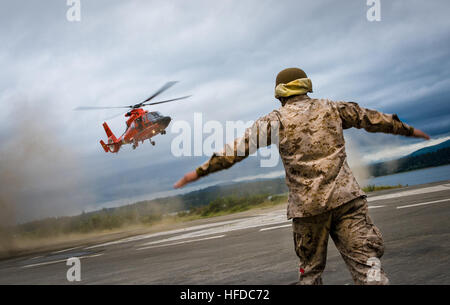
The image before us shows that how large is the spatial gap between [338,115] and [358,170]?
16.4m

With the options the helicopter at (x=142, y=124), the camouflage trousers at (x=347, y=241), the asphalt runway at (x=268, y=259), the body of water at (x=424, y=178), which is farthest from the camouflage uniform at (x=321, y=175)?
the helicopter at (x=142, y=124)

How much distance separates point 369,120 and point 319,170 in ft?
2.05

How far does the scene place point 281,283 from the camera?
456 centimetres

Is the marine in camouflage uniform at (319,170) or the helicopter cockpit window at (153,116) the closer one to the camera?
the marine in camouflage uniform at (319,170)

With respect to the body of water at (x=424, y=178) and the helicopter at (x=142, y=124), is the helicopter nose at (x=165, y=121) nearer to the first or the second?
the helicopter at (x=142, y=124)

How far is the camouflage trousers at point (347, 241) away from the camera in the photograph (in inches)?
113

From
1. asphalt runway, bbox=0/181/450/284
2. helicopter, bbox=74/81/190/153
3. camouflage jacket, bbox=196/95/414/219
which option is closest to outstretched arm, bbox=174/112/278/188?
camouflage jacket, bbox=196/95/414/219

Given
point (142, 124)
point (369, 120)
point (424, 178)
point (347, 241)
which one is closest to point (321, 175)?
point (347, 241)

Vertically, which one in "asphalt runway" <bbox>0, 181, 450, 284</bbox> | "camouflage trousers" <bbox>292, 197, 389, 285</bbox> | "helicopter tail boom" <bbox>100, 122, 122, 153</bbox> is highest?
"helicopter tail boom" <bbox>100, 122, 122, 153</bbox>

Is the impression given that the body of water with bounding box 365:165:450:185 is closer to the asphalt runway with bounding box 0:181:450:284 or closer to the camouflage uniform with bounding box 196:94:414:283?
the asphalt runway with bounding box 0:181:450:284

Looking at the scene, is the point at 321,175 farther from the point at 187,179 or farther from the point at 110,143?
the point at 110,143

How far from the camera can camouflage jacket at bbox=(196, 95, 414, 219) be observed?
297 cm
